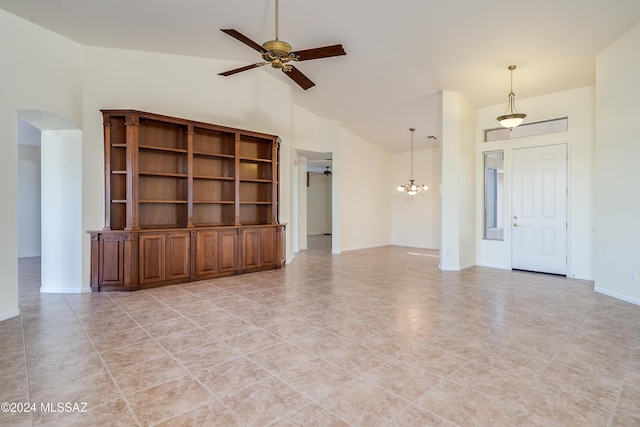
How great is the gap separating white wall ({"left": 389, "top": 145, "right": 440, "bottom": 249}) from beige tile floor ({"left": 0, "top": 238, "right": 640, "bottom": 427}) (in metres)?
5.19

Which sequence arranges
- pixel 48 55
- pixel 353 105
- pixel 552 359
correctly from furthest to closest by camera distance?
pixel 353 105, pixel 48 55, pixel 552 359

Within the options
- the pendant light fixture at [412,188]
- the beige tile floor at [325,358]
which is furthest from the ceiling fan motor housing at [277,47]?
the pendant light fixture at [412,188]

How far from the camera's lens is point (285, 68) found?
369 centimetres

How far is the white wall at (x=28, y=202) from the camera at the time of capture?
7.96m

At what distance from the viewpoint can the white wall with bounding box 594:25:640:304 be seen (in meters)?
4.15

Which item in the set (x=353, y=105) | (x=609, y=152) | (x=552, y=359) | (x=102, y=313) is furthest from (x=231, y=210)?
(x=609, y=152)

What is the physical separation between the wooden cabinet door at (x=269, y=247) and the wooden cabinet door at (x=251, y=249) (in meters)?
0.11

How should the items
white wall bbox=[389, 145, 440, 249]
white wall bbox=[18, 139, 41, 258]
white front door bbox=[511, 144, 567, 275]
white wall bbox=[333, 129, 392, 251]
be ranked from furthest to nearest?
white wall bbox=[389, 145, 440, 249]
white wall bbox=[333, 129, 392, 251]
white wall bbox=[18, 139, 41, 258]
white front door bbox=[511, 144, 567, 275]

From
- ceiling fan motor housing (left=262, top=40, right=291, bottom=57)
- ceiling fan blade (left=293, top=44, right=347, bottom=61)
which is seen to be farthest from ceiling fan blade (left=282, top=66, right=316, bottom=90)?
ceiling fan motor housing (left=262, top=40, right=291, bottom=57)

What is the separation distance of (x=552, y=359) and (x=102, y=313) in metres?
4.57

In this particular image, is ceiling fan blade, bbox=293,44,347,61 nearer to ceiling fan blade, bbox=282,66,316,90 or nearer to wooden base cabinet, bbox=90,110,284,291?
ceiling fan blade, bbox=282,66,316,90

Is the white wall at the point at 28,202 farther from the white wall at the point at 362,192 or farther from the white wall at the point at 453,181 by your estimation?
the white wall at the point at 453,181

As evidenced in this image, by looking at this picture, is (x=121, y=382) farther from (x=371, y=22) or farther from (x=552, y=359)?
(x=371, y=22)

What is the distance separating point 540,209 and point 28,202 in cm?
1159
